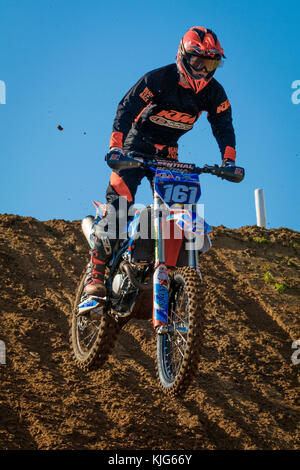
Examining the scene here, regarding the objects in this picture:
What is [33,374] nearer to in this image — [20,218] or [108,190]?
[108,190]

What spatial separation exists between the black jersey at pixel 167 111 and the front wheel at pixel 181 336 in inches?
76.1

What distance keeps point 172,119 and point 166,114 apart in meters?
0.10

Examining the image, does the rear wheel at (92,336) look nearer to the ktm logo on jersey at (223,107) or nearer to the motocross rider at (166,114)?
the motocross rider at (166,114)

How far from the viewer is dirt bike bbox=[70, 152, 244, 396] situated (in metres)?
4.97

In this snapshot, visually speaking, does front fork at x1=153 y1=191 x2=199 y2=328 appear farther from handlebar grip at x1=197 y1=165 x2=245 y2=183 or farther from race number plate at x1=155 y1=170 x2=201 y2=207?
handlebar grip at x1=197 y1=165 x2=245 y2=183

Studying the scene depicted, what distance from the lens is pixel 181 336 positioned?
512 cm

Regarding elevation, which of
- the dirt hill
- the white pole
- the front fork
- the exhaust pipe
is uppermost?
the white pole

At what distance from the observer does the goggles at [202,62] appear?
5.79 metres

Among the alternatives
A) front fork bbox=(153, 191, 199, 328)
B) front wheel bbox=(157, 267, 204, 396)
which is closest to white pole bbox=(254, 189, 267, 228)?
front fork bbox=(153, 191, 199, 328)

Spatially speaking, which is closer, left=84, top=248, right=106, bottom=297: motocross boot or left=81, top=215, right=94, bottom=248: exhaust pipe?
left=84, top=248, right=106, bottom=297: motocross boot

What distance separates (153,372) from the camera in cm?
707

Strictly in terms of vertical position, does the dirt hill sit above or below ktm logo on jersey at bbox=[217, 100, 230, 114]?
below

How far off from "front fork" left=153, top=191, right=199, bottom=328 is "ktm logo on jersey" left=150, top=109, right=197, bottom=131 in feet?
4.30
